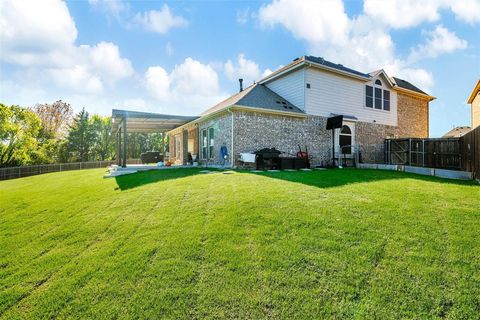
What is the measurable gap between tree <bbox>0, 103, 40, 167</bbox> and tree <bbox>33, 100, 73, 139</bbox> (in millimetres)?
4225

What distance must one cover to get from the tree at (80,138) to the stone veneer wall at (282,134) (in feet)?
78.0

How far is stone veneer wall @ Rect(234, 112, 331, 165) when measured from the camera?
1198 centimetres

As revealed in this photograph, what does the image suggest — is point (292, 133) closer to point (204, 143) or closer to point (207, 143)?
point (207, 143)

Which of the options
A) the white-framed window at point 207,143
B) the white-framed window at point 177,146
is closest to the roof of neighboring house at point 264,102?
the white-framed window at point 207,143

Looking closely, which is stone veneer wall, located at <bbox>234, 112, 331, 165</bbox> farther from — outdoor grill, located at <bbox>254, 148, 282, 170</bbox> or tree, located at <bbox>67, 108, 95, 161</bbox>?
tree, located at <bbox>67, 108, 95, 161</bbox>

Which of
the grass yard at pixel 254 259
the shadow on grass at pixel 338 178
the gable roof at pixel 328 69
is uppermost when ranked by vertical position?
the gable roof at pixel 328 69

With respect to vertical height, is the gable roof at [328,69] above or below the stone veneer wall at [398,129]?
above

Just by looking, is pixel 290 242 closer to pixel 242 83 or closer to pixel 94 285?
pixel 94 285

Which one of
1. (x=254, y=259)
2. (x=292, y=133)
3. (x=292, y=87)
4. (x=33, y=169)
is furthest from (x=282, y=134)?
(x=33, y=169)

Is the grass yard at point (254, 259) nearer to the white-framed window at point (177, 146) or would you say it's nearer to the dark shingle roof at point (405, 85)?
the white-framed window at point (177, 146)

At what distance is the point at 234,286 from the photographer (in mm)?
2689

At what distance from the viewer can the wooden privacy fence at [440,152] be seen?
26.0ft

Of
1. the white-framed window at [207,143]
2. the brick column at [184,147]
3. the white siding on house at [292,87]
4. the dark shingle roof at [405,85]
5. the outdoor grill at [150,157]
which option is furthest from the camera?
the outdoor grill at [150,157]

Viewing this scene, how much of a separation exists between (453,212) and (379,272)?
102 inches
